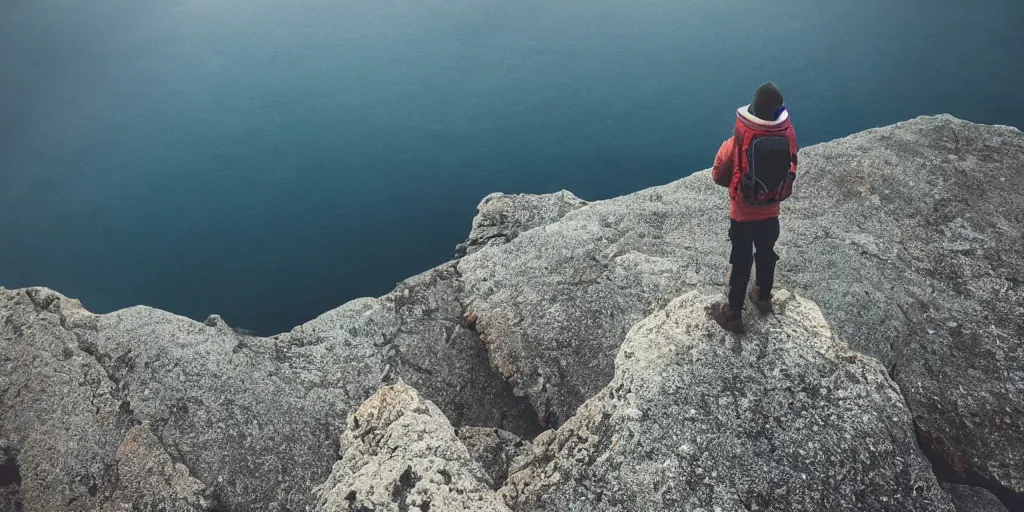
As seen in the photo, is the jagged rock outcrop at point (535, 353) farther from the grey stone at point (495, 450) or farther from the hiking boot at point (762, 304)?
the hiking boot at point (762, 304)

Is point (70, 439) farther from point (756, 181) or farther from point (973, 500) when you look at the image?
point (973, 500)

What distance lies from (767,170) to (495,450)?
3356 millimetres

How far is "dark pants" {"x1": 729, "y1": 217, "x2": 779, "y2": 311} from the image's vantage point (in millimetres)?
5902

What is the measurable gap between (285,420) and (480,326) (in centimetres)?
236

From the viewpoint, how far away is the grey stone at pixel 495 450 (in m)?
5.99

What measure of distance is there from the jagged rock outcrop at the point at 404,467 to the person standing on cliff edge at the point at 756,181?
259cm

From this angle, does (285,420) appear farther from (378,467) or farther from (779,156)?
(779,156)

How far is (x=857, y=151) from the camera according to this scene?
1015 cm

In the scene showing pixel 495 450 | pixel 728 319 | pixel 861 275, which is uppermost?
pixel 495 450

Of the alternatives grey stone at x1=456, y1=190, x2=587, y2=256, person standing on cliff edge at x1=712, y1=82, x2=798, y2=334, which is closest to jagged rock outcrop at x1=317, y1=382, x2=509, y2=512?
person standing on cliff edge at x1=712, y1=82, x2=798, y2=334

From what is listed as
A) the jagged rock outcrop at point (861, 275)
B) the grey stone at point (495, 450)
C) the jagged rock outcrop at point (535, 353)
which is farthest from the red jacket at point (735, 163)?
the grey stone at point (495, 450)

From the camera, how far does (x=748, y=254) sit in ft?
19.7

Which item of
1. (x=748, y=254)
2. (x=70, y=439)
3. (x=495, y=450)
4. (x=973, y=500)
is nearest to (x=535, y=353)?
(x=495, y=450)

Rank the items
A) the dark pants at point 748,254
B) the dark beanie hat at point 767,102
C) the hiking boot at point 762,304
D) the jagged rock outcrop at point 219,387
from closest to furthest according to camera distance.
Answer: the dark beanie hat at point 767,102, the dark pants at point 748,254, the hiking boot at point 762,304, the jagged rock outcrop at point 219,387
